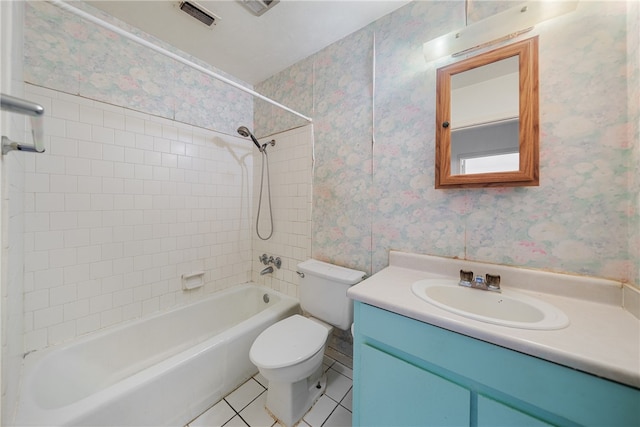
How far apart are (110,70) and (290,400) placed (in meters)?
2.28

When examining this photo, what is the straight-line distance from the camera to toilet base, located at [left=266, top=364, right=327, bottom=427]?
1188 mm

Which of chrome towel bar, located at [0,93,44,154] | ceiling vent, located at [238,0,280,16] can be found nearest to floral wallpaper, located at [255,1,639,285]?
ceiling vent, located at [238,0,280,16]

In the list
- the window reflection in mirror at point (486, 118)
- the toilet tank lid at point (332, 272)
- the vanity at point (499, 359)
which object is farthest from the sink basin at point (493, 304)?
the window reflection in mirror at point (486, 118)

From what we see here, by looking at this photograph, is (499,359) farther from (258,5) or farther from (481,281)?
(258,5)

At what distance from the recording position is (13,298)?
918 millimetres

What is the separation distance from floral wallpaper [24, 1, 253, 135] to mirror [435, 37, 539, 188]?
1.79 metres

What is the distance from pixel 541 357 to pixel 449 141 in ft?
3.02

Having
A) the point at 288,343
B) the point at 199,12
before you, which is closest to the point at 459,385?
the point at 288,343

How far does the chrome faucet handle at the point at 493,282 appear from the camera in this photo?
3.14 feet

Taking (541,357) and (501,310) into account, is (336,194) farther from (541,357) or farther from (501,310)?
(541,357)

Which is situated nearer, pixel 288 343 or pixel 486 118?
pixel 486 118

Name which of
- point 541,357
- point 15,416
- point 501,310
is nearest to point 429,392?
point 541,357

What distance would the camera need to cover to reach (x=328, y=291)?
145cm

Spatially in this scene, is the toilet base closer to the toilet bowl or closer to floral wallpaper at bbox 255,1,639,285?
the toilet bowl
